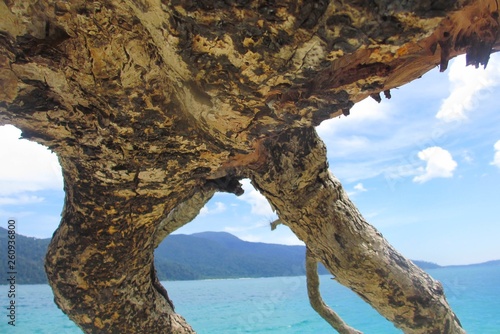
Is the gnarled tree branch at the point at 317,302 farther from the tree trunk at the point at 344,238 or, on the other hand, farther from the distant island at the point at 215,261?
the distant island at the point at 215,261

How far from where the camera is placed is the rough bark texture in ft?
3.23

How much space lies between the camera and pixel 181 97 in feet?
4.75

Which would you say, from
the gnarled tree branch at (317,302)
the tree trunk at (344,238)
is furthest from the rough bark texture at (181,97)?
the gnarled tree branch at (317,302)

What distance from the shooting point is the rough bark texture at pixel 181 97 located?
0.99 meters

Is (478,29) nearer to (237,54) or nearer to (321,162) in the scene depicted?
(237,54)

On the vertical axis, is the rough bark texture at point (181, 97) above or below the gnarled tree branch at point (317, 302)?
above

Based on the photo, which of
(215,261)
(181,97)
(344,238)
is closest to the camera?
(181,97)

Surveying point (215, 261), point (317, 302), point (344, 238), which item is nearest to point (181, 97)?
point (344, 238)

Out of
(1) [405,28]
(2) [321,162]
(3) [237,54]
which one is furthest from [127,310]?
(1) [405,28]

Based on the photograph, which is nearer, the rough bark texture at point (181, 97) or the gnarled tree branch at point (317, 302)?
the rough bark texture at point (181, 97)

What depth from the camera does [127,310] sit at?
8.49 feet

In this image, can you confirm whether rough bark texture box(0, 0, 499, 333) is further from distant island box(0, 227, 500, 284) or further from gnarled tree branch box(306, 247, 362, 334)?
distant island box(0, 227, 500, 284)

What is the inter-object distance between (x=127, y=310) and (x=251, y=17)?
2.34 meters

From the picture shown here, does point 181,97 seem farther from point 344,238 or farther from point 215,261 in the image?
point 215,261
